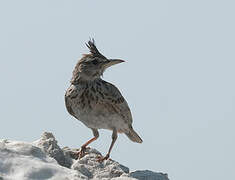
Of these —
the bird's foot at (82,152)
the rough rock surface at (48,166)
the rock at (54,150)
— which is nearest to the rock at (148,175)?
the rough rock surface at (48,166)

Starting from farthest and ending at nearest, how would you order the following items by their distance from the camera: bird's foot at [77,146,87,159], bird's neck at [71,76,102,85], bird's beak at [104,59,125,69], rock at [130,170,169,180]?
bird's beak at [104,59,125,69] → bird's neck at [71,76,102,85] → bird's foot at [77,146,87,159] → rock at [130,170,169,180]

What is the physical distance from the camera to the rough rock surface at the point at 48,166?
7160mm

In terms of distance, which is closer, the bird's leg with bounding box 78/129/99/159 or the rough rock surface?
the rough rock surface

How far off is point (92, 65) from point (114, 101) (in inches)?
40.1

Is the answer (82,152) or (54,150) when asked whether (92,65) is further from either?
(54,150)

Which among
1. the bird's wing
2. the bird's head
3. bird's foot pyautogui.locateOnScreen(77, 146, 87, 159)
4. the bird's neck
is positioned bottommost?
bird's foot pyautogui.locateOnScreen(77, 146, 87, 159)

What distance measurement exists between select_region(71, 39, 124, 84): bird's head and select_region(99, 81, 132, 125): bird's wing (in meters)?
0.33

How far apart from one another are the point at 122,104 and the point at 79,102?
3.49ft

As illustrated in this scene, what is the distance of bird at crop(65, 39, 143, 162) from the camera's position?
11406 millimetres

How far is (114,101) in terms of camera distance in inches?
458

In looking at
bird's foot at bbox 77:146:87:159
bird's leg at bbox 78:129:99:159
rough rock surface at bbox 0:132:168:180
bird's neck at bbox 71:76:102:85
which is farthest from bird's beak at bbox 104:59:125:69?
rough rock surface at bbox 0:132:168:180

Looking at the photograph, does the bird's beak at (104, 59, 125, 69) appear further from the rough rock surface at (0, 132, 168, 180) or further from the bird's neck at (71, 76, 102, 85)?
the rough rock surface at (0, 132, 168, 180)

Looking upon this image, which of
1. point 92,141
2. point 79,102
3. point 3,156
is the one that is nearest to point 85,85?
point 79,102

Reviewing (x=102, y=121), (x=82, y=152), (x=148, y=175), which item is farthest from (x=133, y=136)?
(x=148, y=175)
